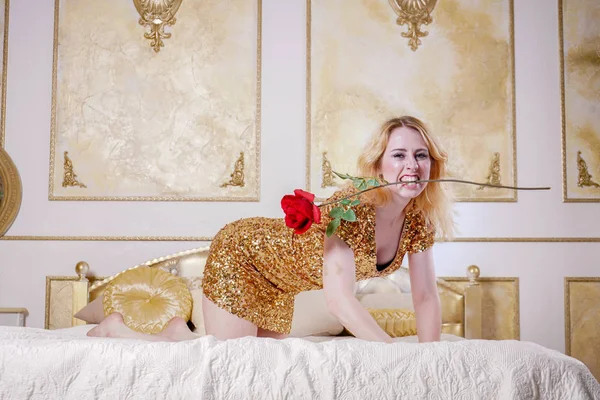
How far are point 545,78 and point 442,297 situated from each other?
1.56 m

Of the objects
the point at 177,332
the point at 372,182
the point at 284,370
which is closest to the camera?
the point at 284,370

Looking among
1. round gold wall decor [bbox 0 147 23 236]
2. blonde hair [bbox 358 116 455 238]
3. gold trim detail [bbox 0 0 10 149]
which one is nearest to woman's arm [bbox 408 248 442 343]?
blonde hair [bbox 358 116 455 238]

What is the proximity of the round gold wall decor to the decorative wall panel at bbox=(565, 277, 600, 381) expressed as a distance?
3.47 m

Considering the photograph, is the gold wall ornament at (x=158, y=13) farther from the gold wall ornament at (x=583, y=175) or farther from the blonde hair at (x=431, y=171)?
the gold wall ornament at (x=583, y=175)

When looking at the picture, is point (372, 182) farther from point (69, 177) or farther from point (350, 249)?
point (69, 177)

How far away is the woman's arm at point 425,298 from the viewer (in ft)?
6.82

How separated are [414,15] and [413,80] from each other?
43cm

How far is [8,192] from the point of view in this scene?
401cm

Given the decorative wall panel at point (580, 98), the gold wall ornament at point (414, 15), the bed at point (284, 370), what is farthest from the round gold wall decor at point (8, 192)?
the decorative wall panel at point (580, 98)

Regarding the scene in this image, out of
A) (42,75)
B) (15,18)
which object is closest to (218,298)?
(42,75)

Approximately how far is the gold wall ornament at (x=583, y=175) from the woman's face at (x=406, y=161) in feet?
8.02

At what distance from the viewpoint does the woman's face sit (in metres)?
1.94

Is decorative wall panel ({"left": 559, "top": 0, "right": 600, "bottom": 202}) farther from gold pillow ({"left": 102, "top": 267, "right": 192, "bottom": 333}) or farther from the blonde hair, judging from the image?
gold pillow ({"left": 102, "top": 267, "right": 192, "bottom": 333})

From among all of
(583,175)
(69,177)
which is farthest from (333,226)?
(583,175)
